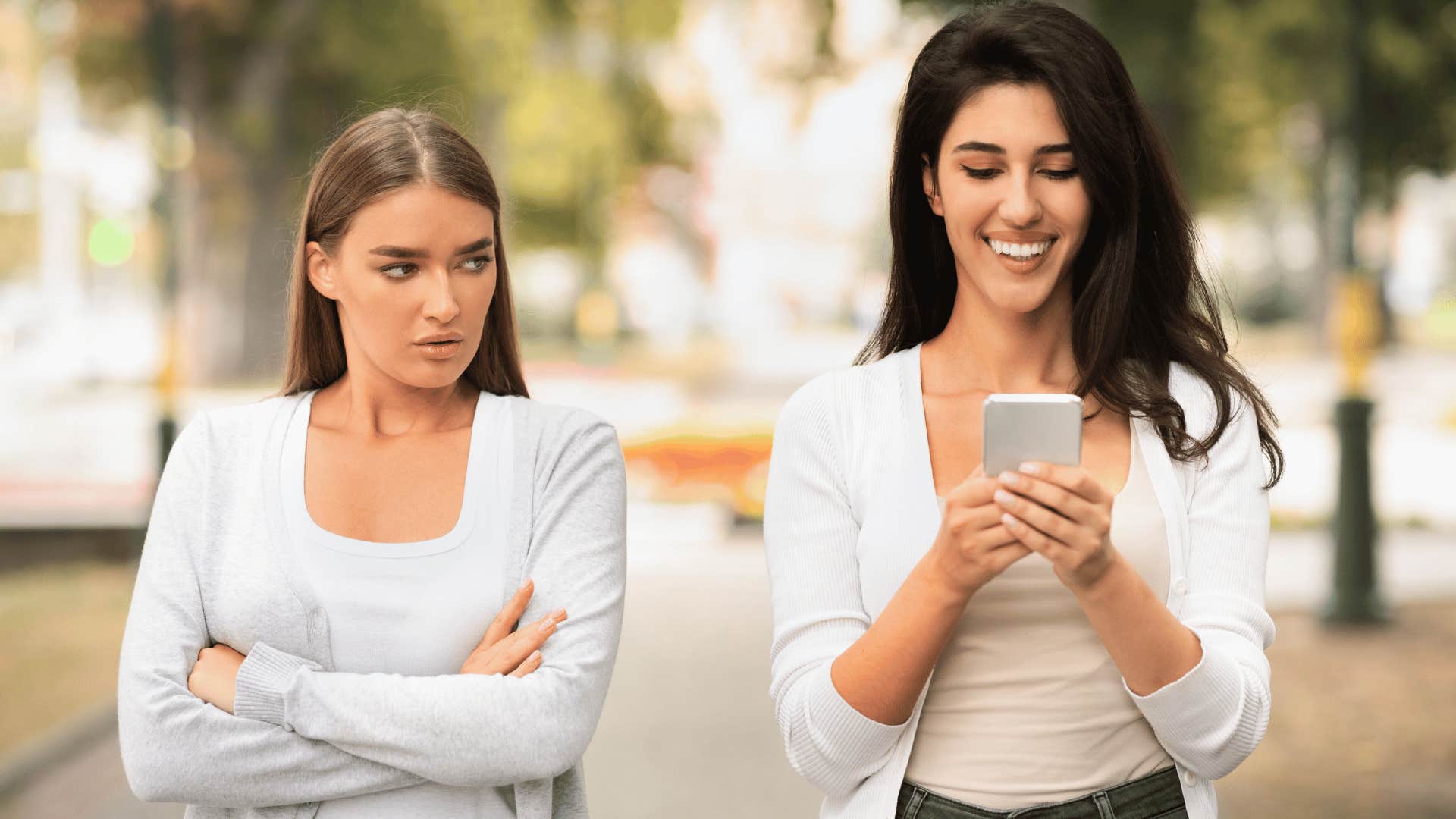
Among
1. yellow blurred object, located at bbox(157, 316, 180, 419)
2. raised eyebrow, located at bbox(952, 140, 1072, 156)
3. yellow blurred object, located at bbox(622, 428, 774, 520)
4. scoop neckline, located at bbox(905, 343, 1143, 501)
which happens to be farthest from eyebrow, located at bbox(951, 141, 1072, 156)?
→ yellow blurred object, located at bbox(622, 428, 774, 520)

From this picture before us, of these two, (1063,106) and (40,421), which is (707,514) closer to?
(1063,106)

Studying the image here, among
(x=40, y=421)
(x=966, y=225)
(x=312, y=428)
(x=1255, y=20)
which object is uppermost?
(x=1255, y=20)

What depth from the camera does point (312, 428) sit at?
112 inches

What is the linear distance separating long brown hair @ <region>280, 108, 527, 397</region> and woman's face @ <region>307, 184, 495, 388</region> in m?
0.03

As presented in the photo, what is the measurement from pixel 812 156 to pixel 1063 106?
42.7 meters

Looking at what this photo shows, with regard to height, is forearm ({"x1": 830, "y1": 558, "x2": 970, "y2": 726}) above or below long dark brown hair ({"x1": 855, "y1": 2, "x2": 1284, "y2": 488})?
below

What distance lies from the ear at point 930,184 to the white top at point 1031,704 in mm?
640

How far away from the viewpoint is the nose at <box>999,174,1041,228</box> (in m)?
2.51

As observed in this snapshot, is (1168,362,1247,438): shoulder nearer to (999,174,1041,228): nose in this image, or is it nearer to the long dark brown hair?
the long dark brown hair

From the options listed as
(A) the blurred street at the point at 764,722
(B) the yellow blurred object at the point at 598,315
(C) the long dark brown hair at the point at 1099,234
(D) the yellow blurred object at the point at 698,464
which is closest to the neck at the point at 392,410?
(C) the long dark brown hair at the point at 1099,234

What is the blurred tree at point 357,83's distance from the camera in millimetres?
22203

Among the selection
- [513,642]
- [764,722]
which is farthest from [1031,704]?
[764,722]

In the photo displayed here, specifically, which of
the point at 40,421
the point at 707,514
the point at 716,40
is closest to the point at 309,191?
the point at 707,514

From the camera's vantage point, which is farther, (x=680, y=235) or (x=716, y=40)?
(x=680, y=235)
